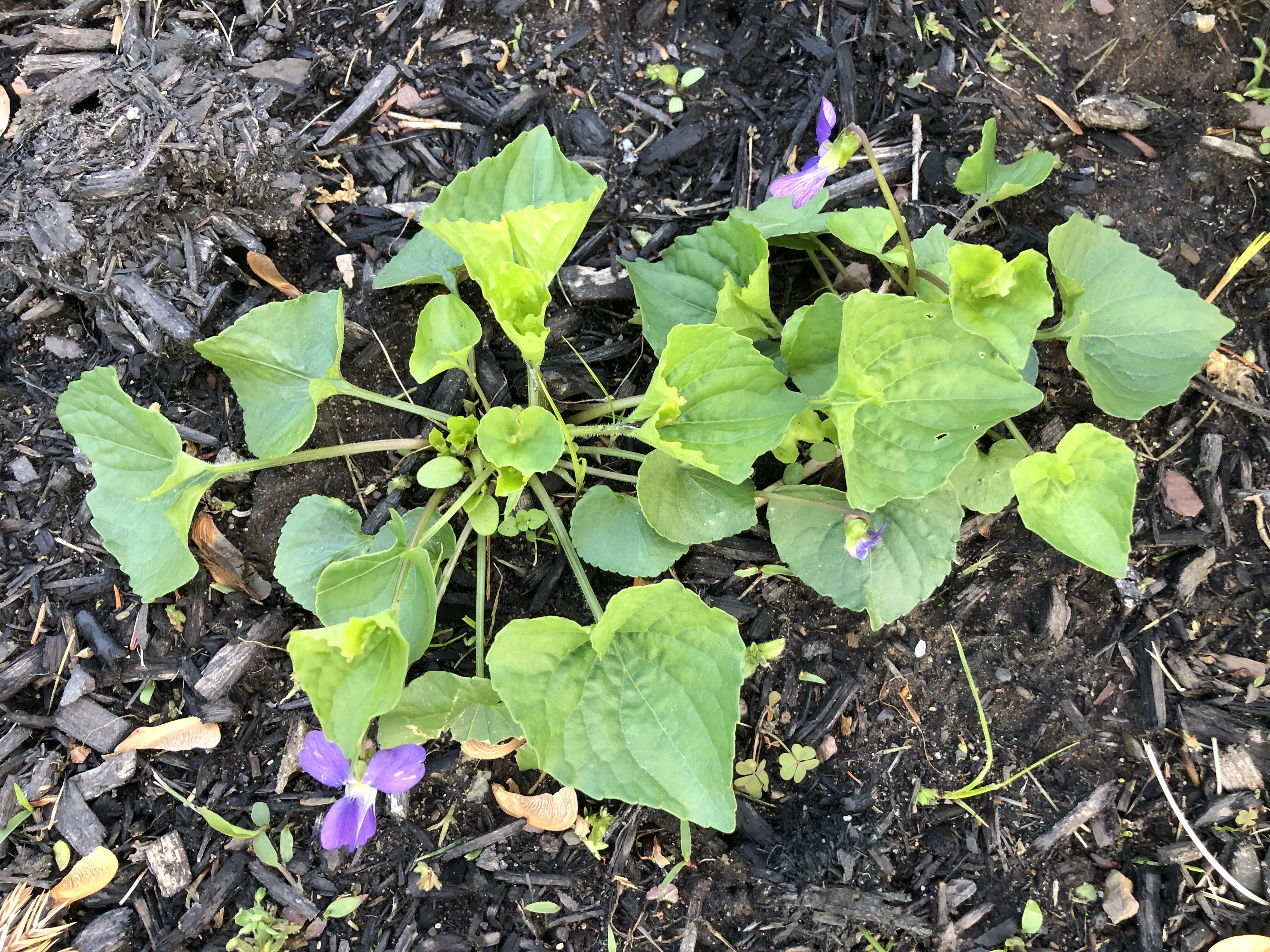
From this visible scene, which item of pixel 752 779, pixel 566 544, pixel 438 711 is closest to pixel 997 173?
pixel 566 544

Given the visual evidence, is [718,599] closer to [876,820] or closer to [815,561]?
[815,561]

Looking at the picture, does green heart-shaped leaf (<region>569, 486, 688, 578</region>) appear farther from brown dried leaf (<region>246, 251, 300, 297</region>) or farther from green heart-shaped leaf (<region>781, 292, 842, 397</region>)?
brown dried leaf (<region>246, 251, 300, 297</region>)

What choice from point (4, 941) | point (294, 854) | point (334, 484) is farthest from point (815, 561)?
point (4, 941)

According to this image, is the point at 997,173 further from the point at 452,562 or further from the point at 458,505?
the point at 452,562

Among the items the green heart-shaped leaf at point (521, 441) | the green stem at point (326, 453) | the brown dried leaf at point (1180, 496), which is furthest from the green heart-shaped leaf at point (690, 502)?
the brown dried leaf at point (1180, 496)

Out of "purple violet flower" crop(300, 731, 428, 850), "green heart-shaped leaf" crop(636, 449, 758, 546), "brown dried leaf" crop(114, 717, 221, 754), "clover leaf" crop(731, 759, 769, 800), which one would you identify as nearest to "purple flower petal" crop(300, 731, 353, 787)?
"purple violet flower" crop(300, 731, 428, 850)

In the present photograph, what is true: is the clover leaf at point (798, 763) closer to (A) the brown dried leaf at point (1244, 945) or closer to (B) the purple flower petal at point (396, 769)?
(B) the purple flower petal at point (396, 769)
